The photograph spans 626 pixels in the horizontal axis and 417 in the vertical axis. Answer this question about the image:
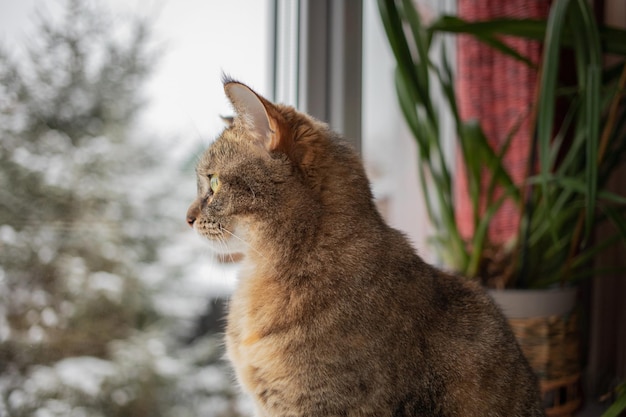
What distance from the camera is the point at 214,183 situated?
0.94 meters

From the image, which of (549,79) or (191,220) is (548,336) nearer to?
(549,79)

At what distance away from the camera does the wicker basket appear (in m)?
1.34

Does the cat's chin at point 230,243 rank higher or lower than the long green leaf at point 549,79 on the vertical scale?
lower

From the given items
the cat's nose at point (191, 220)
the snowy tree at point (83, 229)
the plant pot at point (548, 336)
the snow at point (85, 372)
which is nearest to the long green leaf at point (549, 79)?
the plant pot at point (548, 336)

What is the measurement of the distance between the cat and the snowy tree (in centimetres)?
31

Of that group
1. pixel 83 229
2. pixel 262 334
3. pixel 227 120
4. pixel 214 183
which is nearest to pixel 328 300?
pixel 262 334

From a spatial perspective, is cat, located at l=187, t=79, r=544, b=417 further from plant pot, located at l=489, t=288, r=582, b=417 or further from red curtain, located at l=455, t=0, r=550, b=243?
red curtain, located at l=455, t=0, r=550, b=243

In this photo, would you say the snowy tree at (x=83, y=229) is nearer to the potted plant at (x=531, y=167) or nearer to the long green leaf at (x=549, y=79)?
the potted plant at (x=531, y=167)

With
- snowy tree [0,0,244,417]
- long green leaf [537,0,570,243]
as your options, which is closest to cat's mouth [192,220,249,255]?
snowy tree [0,0,244,417]

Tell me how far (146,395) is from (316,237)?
64cm

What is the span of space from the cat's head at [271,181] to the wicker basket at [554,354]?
25.3 inches

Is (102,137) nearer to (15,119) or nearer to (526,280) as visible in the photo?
(15,119)

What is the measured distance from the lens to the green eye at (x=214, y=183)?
0.93 metres

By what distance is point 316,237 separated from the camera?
887 millimetres
